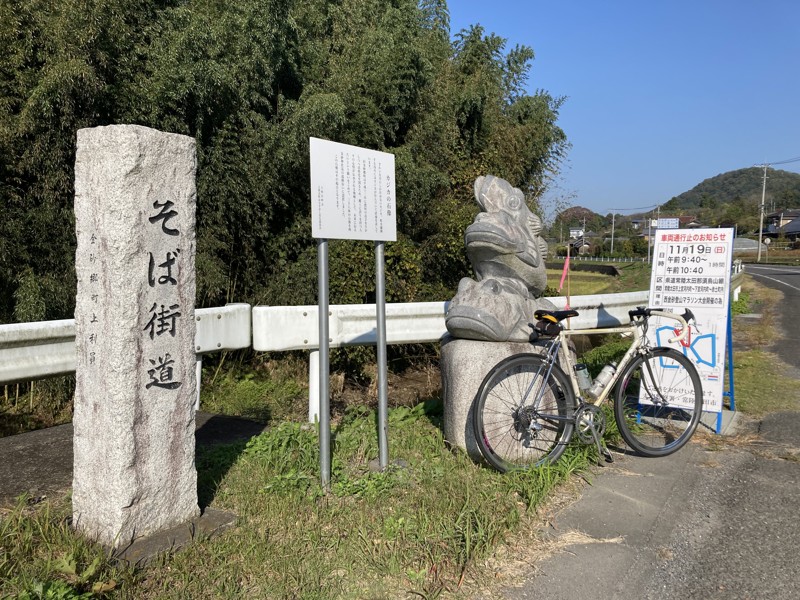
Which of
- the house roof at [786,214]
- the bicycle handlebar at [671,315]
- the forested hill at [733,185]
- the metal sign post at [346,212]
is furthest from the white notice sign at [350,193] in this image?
the forested hill at [733,185]

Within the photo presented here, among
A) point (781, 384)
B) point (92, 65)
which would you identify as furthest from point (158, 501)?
point (781, 384)

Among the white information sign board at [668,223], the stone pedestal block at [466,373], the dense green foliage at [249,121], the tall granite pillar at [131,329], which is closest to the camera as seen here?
the tall granite pillar at [131,329]

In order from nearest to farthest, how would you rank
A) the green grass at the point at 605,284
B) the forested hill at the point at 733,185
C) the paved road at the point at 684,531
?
1. the paved road at the point at 684,531
2. the green grass at the point at 605,284
3. the forested hill at the point at 733,185

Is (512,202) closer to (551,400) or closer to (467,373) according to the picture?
(467,373)

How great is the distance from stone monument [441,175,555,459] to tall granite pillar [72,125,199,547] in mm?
1767

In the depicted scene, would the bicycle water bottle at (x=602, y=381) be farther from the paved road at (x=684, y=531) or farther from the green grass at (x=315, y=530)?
the paved road at (x=684, y=531)

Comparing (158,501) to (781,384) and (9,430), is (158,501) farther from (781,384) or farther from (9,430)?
(781,384)

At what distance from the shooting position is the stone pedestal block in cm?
398

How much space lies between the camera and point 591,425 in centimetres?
389

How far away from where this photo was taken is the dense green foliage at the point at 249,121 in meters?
4.98

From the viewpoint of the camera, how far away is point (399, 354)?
24.1ft

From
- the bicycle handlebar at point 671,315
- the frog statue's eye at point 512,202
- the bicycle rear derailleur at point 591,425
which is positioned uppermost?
the frog statue's eye at point 512,202

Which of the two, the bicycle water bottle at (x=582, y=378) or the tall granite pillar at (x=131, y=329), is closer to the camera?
the tall granite pillar at (x=131, y=329)

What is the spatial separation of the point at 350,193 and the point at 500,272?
4.45 ft
